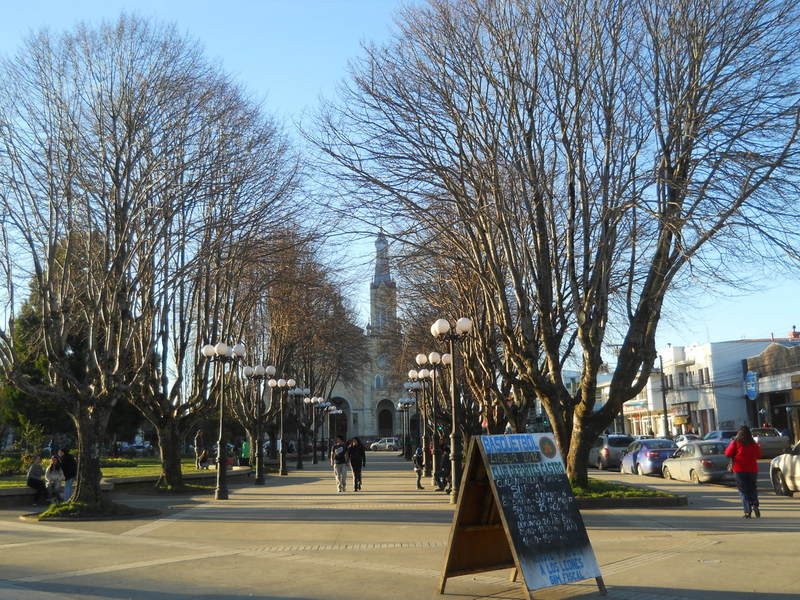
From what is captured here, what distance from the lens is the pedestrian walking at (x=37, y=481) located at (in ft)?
64.4

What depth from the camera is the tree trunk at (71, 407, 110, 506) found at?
651 inches

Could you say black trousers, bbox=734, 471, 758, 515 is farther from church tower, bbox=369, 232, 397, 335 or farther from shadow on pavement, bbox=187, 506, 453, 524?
church tower, bbox=369, 232, 397, 335

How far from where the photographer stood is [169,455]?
24016 mm

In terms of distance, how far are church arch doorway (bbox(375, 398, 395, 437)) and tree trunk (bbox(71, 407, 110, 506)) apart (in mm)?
96861

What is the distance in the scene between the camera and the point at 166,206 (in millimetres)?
17750

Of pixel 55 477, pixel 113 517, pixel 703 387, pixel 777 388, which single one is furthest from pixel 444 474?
pixel 703 387

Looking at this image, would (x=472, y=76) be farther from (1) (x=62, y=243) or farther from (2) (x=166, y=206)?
(1) (x=62, y=243)

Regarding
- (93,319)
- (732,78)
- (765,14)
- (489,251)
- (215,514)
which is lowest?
(215,514)

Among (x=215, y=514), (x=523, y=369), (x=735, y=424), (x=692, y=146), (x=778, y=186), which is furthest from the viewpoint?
(x=735, y=424)

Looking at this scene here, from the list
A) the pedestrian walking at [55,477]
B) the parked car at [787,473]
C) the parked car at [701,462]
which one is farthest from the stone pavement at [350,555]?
the parked car at [701,462]

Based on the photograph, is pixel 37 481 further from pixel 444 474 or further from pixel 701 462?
pixel 701 462

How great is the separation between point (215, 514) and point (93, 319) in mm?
5034

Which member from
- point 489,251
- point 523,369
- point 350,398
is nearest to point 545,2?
point 489,251

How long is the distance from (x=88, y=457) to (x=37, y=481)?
4205 millimetres
